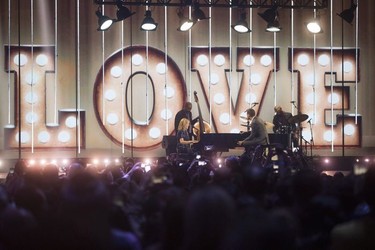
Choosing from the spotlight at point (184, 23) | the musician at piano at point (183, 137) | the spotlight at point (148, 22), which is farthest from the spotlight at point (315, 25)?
the musician at piano at point (183, 137)

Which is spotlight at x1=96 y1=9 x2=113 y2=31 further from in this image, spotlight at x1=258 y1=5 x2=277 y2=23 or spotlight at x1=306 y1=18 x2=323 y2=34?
spotlight at x1=306 y1=18 x2=323 y2=34

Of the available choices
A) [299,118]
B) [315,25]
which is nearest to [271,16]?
[315,25]

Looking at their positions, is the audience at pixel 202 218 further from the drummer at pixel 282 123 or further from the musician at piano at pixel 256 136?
the drummer at pixel 282 123

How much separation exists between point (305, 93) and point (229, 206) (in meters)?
14.4

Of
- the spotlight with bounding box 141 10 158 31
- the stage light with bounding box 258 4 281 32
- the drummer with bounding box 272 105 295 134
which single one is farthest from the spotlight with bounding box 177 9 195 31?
the drummer with bounding box 272 105 295 134

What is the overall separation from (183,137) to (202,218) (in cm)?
1100

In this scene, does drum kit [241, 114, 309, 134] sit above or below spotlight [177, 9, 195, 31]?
below

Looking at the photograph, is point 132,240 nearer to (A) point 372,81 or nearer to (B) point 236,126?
(B) point 236,126

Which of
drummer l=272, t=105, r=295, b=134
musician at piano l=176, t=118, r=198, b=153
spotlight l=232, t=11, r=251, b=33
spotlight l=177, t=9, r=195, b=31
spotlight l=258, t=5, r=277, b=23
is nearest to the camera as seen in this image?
musician at piano l=176, t=118, r=198, b=153

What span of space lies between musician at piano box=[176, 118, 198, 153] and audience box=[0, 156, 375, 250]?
918 centimetres

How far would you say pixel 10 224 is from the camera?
302 centimetres

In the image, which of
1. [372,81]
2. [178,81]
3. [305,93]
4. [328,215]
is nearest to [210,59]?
[178,81]

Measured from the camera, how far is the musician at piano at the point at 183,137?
44.7 feet

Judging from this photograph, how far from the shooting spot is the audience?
2.57 metres
